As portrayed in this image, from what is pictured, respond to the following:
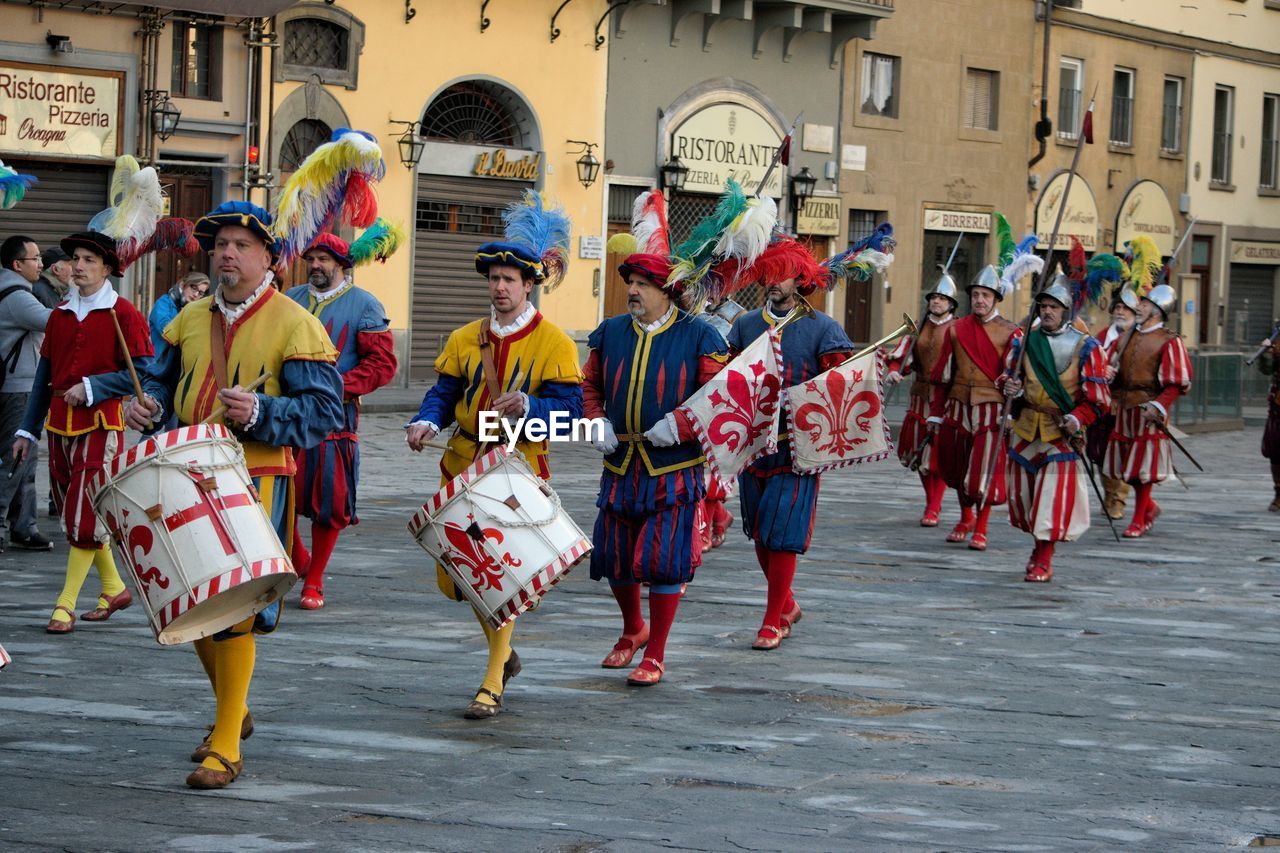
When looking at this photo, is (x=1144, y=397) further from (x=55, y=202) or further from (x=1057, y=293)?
(x=55, y=202)

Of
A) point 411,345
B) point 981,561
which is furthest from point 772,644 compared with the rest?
point 411,345

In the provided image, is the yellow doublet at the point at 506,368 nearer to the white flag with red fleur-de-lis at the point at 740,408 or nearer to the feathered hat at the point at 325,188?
the white flag with red fleur-de-lis at the point at 740,408

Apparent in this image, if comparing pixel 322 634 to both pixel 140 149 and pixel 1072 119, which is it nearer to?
pixel 140 149

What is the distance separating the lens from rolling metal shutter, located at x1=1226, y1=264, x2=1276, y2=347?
4278 cm

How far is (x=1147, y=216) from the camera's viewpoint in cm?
4022

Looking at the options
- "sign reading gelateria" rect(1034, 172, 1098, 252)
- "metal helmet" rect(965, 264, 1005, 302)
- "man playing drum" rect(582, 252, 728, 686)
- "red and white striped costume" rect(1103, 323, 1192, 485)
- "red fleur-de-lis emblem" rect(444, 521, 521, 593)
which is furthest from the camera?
"sign reading gelateria" rect(1034, 172, 1098, 252)

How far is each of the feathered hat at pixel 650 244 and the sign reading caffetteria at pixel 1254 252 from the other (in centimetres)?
3537

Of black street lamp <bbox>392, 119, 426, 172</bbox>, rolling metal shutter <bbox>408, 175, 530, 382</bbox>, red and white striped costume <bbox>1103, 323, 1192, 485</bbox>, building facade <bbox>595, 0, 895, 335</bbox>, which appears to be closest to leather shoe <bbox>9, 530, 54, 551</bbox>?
red and white striped costume <bbox>1103, 323, 1192, 485</bbox>

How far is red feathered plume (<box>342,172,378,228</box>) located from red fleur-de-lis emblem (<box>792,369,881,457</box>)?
7.04 feet

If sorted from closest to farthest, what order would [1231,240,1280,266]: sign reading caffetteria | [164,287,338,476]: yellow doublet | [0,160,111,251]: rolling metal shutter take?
[164,287,338,476]: yellow doublet < [0,160,111,251]: rolling metal shutter < [1231,240,1280,266]: sign reading caffetteria

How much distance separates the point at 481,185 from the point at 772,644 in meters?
20.5

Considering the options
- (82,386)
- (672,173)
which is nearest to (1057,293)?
(82,386)

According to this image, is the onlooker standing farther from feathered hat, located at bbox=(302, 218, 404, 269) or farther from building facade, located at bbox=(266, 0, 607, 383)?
building facade, located at bbox=(266, 0, 607, 383)

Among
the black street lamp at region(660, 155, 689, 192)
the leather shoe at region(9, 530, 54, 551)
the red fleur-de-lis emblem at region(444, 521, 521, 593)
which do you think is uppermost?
the black street lamp at region(660, 155, 689, 192)
